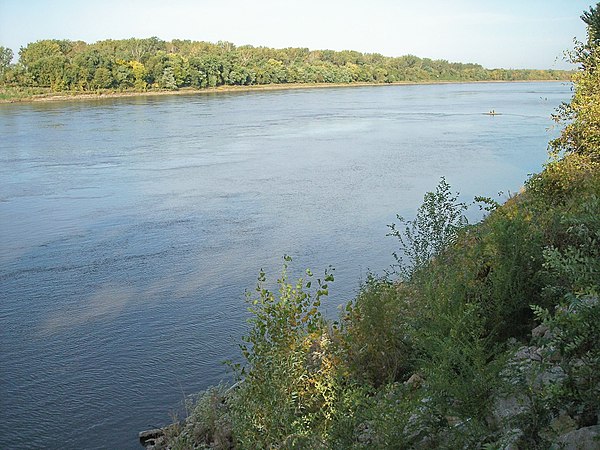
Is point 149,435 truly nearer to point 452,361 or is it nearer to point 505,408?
point 452,361

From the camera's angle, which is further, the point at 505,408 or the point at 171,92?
the point at 171,92

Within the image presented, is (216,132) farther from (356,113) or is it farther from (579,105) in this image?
(579,105)

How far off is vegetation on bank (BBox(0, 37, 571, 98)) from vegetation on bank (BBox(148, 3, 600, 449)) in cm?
5866

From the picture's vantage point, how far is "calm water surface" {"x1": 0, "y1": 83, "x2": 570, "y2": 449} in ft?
24.7

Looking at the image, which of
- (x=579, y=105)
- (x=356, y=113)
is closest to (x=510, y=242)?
(x=579, y=105)

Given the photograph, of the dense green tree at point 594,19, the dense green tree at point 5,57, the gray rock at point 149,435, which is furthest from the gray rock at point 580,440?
the dense green tree at point 5,57

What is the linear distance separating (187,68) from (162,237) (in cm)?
6614

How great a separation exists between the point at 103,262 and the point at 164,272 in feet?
4.32

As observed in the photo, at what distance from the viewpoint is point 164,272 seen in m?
11.1

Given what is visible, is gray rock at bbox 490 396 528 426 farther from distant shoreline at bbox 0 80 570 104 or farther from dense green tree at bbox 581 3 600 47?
distant shoreline at bbox 0 80 570 104

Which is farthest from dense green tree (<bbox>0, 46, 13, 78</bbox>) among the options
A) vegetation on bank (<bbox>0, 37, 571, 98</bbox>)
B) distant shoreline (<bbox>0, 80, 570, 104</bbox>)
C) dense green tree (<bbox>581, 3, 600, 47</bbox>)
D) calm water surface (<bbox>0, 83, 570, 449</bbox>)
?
dense green tree (<bbox>581, 3, 600, 47</bbox>)

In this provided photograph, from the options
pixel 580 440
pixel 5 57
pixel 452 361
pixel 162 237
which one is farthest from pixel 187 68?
pixel 580 440

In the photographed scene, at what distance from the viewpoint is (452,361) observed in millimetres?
3965

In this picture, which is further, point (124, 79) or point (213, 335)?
point (124, 79)
